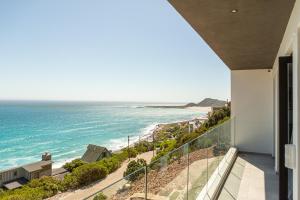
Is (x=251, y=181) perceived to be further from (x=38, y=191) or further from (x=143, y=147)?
(x=143, y=147)

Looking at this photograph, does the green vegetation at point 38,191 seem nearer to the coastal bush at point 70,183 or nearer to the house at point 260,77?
the coastal bush at point 70,183

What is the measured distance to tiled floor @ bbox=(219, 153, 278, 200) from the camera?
13.5 feet

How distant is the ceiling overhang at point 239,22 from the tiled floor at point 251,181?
107 inches

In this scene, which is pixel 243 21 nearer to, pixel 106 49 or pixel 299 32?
pixel 299 32

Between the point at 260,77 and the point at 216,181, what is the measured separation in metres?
4.38

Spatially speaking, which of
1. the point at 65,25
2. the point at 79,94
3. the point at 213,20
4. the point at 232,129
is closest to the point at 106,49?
the point at 65,25

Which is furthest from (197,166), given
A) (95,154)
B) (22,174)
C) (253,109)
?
(95,154)

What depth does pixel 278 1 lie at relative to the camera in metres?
2.51

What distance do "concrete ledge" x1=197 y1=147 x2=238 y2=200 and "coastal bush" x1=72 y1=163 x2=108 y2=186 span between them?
1415cm

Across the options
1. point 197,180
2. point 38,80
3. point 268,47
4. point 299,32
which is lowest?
point 197,180

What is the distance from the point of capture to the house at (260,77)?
2.52 meters

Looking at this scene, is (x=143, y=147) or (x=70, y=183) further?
(x=143, y=147)

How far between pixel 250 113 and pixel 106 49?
3110 centimetres

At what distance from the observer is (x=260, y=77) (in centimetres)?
733
